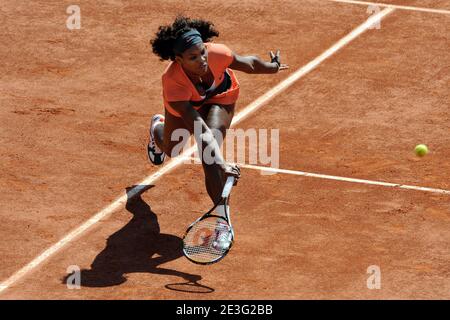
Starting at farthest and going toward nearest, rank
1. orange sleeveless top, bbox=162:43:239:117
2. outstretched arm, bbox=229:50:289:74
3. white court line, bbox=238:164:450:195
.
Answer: white court line, bbox=238:164:450:195 < outstretched arm, bbox=229:50:289:74 < orange sleeveless top, bbox=162:43:239:117

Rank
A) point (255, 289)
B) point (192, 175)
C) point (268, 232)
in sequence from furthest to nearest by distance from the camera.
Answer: point (192, 175) → point (268, 232) → point (255, 289)

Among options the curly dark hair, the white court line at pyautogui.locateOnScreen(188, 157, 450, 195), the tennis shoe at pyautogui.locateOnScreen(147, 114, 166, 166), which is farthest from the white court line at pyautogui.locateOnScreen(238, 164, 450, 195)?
the curly dark hair

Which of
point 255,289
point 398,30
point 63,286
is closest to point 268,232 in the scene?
point 255,289

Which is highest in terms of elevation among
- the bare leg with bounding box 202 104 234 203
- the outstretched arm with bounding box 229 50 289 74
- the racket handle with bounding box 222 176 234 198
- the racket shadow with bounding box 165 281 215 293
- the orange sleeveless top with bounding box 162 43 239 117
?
the outstretched arm with bounding box 229 50 289 74

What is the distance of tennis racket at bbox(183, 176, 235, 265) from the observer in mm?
10742

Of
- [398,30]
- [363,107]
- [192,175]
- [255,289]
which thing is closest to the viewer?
[255,289]

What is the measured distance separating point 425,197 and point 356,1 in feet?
21.0

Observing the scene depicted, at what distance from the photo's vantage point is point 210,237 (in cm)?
1095

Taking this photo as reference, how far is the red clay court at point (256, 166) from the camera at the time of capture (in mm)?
11023

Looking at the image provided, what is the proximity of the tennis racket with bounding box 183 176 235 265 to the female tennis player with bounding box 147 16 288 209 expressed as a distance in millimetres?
418

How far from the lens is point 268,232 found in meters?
11.8

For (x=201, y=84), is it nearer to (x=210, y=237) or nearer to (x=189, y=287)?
(x=210, y=237)

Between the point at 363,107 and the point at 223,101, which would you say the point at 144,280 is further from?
the point at 363,107

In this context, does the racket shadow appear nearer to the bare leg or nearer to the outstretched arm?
the bare leg
